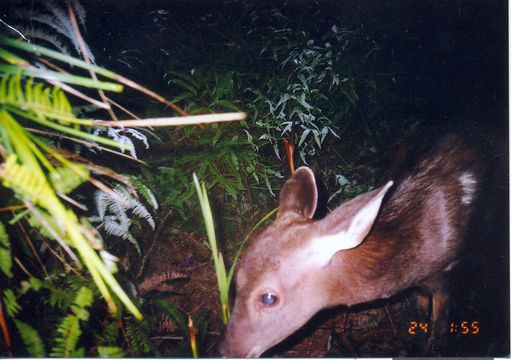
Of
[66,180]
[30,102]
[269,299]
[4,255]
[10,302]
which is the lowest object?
[269,299]

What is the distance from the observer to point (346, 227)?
2393 millimetres

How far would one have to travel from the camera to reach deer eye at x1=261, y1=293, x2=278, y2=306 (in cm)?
250

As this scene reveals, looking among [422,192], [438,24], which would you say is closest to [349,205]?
[422,192]

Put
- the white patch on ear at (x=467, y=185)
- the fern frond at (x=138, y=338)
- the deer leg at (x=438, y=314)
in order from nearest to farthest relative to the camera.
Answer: the fern frond at (x=138, y=338) < the white patch on ear at (x=467, y=185) < the deer leg at (x=438, y=314)

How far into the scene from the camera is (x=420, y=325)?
3.55m

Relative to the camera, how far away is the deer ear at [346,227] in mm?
2270

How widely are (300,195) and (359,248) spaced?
578 mm

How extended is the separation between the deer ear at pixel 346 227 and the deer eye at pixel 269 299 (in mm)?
362
